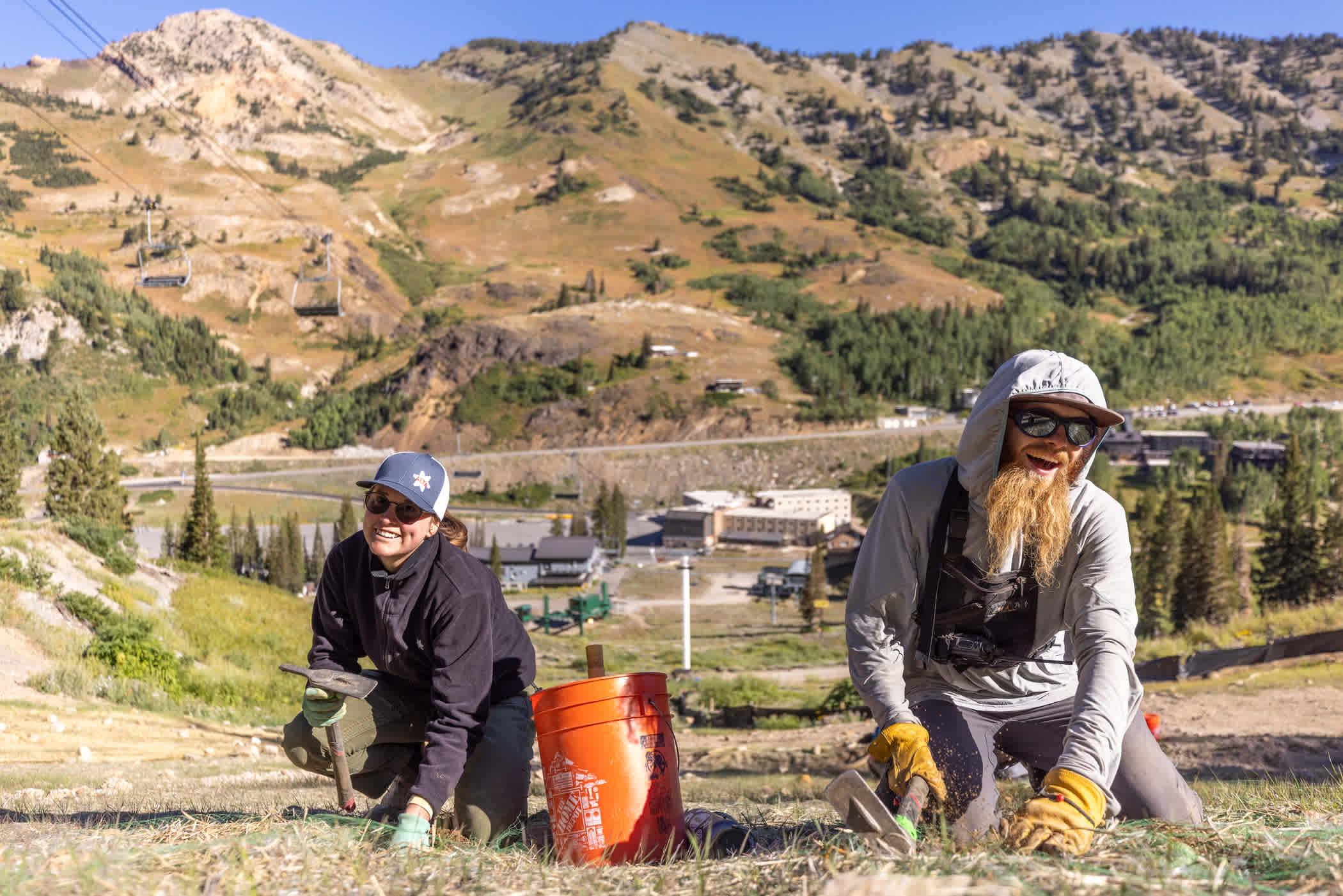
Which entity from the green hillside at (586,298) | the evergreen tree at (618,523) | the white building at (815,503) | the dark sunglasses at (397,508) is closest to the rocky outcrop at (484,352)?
the green hillside at (586,298)

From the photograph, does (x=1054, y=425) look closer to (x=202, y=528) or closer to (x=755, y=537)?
(x=202, y=528)

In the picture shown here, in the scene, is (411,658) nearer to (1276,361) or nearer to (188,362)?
(188,362)

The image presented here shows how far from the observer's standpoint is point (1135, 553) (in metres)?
56.4

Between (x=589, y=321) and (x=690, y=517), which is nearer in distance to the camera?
(x=690, y=517)

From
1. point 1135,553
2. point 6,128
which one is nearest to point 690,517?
point 1135,553

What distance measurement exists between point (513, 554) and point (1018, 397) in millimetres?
63639

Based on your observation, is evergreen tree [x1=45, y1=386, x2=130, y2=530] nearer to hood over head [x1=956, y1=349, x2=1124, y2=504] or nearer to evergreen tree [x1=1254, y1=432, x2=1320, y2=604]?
hood over head [x1=956, y1=349, x2=1124, y2=504]

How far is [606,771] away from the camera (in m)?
3.69

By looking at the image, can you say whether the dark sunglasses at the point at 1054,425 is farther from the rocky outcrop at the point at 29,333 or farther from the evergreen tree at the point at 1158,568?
the rocky outcrop at the point at 29,333

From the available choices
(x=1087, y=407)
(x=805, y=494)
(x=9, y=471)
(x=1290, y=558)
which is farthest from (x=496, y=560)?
(x=1087, y=407)

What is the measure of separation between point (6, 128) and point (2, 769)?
225 m

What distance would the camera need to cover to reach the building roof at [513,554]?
211 feet

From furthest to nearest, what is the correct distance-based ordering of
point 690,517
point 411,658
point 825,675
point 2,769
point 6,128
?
point 6,128 < point 690,517 < point 825,675 < point 2,769 < point 411,658

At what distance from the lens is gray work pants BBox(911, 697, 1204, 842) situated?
354cm
